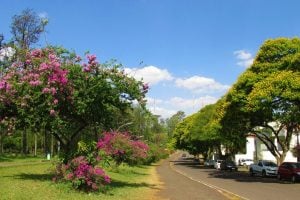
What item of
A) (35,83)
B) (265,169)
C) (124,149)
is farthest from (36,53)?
(265,169)

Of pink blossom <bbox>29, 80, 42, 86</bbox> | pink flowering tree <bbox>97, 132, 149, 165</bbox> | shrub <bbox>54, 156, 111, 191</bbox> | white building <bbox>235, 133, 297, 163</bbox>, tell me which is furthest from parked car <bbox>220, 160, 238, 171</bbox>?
pink blossom <bbox>29, 80, 42, 86</bbox>

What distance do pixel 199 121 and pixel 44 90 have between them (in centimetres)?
5683

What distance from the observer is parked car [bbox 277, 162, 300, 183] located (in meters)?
36.2

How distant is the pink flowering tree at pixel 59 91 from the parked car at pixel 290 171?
1740 centimetres

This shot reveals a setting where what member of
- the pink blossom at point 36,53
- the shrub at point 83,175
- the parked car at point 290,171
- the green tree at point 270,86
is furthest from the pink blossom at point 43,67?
the parked car at point 290,171

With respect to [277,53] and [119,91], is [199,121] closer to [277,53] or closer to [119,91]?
[277,53]

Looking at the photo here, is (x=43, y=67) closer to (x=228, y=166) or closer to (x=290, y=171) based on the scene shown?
(x=290, y=171)

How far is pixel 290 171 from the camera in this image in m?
37.2

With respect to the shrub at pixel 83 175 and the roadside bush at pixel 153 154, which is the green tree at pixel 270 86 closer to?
the shrub at pixel 83 175

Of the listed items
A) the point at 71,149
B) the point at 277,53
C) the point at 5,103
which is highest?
the point at 277,53

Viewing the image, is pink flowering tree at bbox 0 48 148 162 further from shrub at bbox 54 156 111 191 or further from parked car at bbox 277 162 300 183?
parked car at bbox 277 162 300 183

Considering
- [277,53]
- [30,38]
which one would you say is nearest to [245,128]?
[277,53]

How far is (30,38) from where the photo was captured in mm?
55656

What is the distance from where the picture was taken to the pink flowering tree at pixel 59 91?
21109 millimetres
